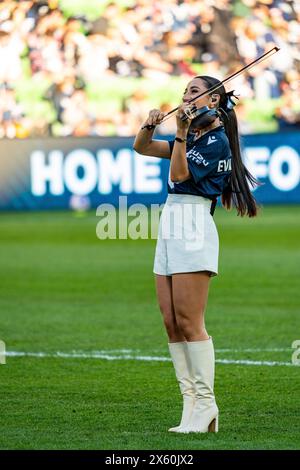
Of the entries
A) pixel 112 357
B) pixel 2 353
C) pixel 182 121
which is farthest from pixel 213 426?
pixel 2 353

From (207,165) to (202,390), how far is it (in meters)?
1.19

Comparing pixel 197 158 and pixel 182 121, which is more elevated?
pixel 182 121

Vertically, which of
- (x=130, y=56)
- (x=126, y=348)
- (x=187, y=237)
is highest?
(x=130, y=56)

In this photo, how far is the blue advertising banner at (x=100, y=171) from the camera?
25266 mm

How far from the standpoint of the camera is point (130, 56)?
34438 millimetres

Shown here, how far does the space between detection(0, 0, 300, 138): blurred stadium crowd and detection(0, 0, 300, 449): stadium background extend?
0.15ft

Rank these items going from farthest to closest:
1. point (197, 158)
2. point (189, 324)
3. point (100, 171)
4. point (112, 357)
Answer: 1. point (100, 171)
2. point (112, 357)
3. point (189, 324)
4. point (197, 158)

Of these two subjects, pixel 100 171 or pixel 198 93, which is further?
pixel 100 171

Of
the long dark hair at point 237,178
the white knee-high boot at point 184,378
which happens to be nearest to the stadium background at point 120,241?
the white knee-high boot at point 184,378

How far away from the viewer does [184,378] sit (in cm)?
637

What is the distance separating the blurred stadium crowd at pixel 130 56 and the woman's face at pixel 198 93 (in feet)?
85.4

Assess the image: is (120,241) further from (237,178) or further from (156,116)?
(156,116)

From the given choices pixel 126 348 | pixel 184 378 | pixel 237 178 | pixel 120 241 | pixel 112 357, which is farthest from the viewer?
pixel 120 241

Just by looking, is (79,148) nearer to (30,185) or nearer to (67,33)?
(30,185)
